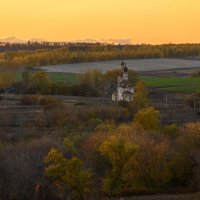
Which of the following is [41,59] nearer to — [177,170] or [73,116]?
[73,116]

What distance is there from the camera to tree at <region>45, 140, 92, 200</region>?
20172 millimetres

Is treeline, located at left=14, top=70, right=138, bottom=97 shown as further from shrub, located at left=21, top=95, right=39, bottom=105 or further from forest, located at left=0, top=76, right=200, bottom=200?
forest, located at left=0, top=76, right=200, bottom=200

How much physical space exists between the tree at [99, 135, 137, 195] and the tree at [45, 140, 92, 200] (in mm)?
841

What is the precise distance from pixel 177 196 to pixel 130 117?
19.9 meters

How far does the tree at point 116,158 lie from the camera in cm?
2089

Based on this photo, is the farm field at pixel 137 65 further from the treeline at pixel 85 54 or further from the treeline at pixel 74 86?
the treeline at pixel 74 86

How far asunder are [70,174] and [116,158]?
175 cm

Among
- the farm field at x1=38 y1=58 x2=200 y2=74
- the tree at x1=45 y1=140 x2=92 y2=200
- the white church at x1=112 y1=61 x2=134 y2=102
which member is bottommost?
the farm field at x1=38 y1=58 x2=200 y2=74

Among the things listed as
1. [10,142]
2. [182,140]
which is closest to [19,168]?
[182,140]

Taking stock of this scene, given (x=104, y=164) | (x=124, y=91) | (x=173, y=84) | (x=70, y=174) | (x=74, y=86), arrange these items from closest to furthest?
1. (x=70, y=174)
2. (x=104, y=164)
3. (x=124, y=91)
4. (x=74, y=86)
5. (x=173, y=84)

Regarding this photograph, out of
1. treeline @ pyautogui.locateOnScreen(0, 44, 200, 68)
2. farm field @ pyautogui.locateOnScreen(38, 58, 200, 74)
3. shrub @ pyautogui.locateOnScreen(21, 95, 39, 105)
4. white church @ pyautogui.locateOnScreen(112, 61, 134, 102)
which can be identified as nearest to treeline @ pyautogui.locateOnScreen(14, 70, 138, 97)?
white church @ pyautogui.locateOnScreen(112, 61, 134, 102)

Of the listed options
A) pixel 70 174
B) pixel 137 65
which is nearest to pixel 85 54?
pixel 137 65

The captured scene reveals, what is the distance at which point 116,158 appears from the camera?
21078 millimetres

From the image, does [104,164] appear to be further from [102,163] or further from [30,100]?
[30,100]
